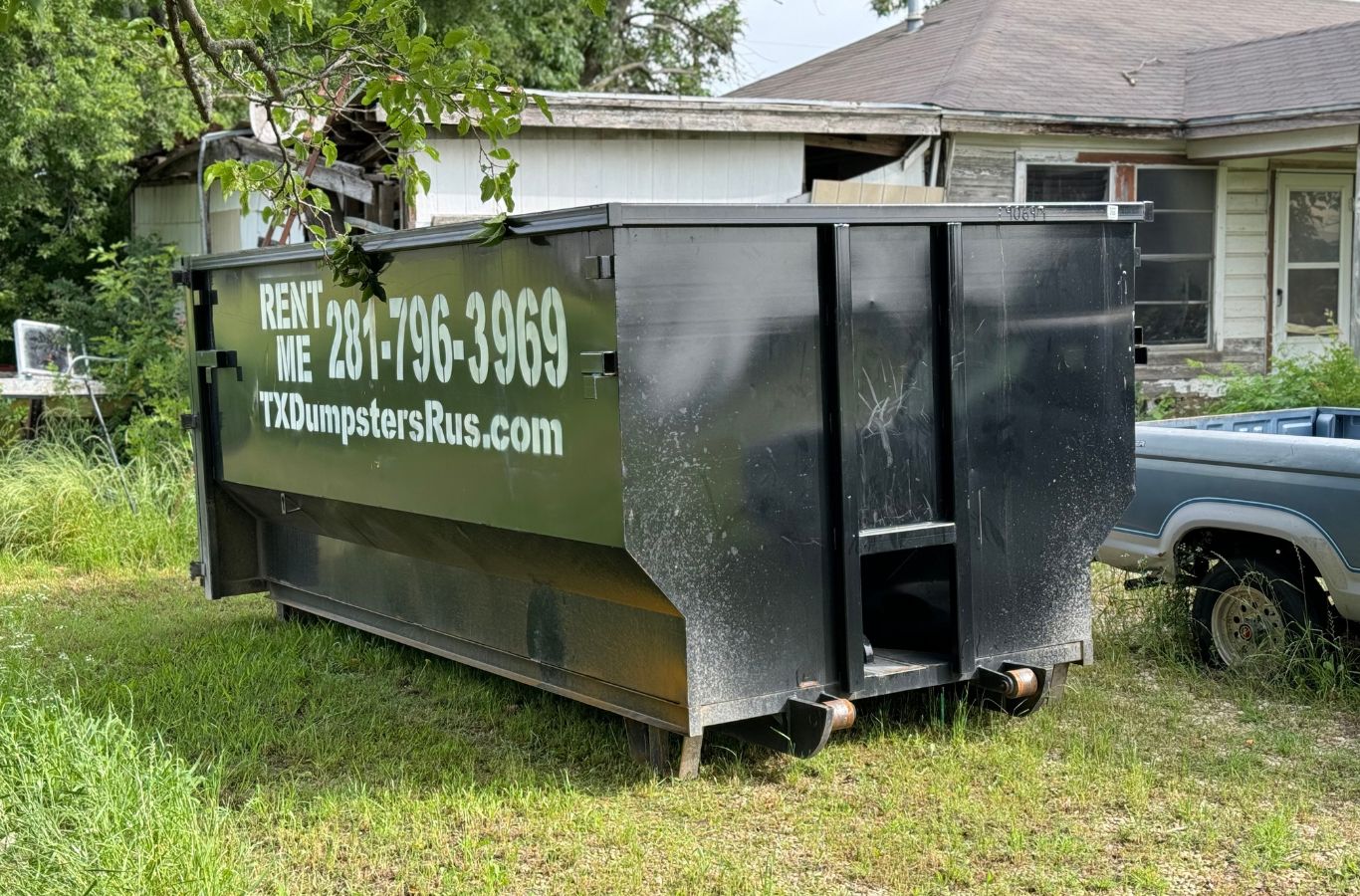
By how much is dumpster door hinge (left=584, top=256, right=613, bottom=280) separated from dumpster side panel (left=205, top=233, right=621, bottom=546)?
0.19 ft

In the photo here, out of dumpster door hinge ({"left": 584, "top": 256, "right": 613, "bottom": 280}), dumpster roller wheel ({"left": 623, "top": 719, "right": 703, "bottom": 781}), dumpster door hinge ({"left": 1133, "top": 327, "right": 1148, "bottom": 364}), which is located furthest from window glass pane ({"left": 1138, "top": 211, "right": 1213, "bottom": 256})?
dumpster door hinge ({"left": 584, "top": 256, "right": 613, "bottom": 280})

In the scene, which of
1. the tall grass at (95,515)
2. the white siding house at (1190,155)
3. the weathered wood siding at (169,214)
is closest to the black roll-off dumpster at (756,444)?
the tall grass at (95,515)

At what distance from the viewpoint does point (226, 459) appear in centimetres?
721

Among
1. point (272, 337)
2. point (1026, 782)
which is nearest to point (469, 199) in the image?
point (272, 337)

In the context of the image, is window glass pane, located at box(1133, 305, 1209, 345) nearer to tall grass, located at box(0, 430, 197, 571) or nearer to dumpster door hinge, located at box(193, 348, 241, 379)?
tall grass, located at box(0, 430, 197, 571)

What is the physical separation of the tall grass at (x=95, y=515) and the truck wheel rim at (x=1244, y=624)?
21.1 ft

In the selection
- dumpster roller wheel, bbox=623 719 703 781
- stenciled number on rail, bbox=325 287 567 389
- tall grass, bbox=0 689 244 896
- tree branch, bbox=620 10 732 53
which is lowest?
dumpster roller wheel, bbox=623 719 703 781

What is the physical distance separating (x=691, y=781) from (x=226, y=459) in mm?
3396

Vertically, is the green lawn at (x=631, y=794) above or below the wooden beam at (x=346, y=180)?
below

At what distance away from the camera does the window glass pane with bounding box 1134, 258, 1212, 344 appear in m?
13.5

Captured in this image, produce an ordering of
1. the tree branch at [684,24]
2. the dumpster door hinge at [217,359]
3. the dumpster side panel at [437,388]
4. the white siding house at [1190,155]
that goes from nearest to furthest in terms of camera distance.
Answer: the dumpster side panel at [437,388]
the dumpster door hinge at [217,359]
the white siding house at [1190,155]
the tree branch at [684,24]

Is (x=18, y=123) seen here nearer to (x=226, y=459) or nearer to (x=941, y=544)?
(x=226, y=459)

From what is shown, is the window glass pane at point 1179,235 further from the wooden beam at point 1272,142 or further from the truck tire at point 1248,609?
the truck tire at point 1248,609

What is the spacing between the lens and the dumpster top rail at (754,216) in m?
4.49
